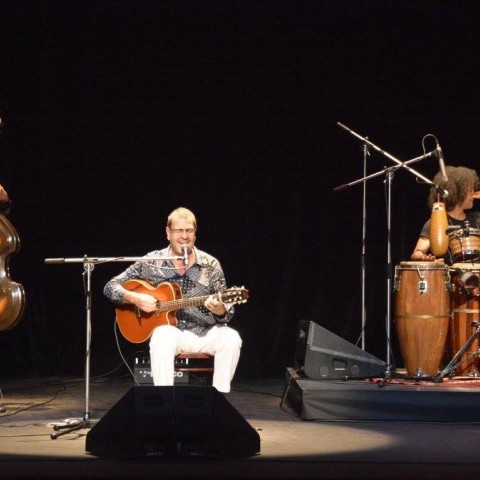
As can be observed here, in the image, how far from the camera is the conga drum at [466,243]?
20.6 ft

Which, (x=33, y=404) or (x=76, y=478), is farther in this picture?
(x=33, y=404)

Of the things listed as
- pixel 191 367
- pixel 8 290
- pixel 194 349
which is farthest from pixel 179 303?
pixel 8 290

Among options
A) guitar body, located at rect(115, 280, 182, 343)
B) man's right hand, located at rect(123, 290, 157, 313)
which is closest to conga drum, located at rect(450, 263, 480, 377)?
guitar body, located at rect(115, 280, 182, 343)

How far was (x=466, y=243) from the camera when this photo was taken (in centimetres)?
632

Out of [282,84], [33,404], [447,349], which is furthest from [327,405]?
[282,84]

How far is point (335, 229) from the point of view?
7938 mm

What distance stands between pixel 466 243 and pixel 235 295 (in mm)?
1565

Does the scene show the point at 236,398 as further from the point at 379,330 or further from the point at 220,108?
the point at 220,108

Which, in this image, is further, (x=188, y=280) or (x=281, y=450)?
(x=188, y=280)

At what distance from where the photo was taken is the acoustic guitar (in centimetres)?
608

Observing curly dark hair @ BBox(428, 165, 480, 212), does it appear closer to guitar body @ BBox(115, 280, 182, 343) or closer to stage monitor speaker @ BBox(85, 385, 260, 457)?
guitar body @ BBox(115, 280, 182, 343)

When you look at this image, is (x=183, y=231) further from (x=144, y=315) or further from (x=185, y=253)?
(x=144, y=315)

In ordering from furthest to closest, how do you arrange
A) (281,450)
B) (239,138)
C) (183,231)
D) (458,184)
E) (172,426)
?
(239,138) < (458,184) < (183,231) < (281,450) < (172,426)

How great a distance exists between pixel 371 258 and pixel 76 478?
14.0 feet
